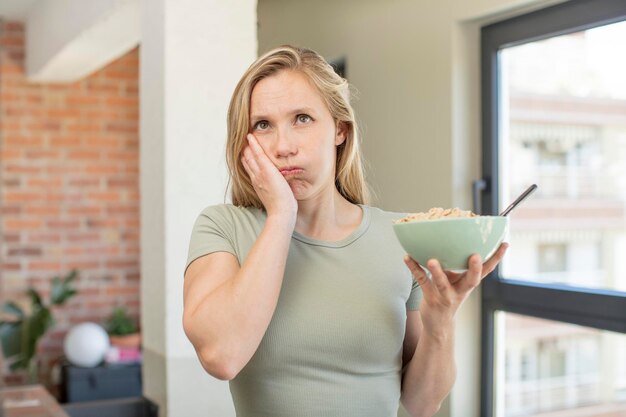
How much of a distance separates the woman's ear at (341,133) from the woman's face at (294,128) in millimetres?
68

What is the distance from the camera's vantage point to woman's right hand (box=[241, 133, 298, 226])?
115 cm

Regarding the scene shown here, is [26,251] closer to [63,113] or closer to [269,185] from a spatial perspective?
[63,113]

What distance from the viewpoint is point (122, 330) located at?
484 centimetres

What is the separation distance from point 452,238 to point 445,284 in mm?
69

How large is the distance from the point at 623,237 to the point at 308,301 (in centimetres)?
247

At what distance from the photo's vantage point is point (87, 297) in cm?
514

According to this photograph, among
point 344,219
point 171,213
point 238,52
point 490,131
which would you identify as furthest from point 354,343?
point 490,131

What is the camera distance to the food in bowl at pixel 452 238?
1025 mm

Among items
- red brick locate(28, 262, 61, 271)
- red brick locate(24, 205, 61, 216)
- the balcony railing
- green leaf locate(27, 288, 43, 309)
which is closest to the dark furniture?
green leaf locate(27, 288, 43, 309)

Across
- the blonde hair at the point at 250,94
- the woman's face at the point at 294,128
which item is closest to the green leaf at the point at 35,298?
the blonde hair at the point at 250,94

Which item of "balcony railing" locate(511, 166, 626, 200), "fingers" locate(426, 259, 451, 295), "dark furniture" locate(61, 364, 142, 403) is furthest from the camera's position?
"dark furniture" locate(61, 364, 142, 403)

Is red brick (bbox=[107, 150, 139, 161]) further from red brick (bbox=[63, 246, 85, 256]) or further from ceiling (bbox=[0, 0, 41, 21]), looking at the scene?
ceiling (bbox=[0, 0, 41, 21])

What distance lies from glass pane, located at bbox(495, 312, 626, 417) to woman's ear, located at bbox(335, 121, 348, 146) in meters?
1.93

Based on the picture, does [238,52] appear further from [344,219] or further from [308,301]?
[308,301]
